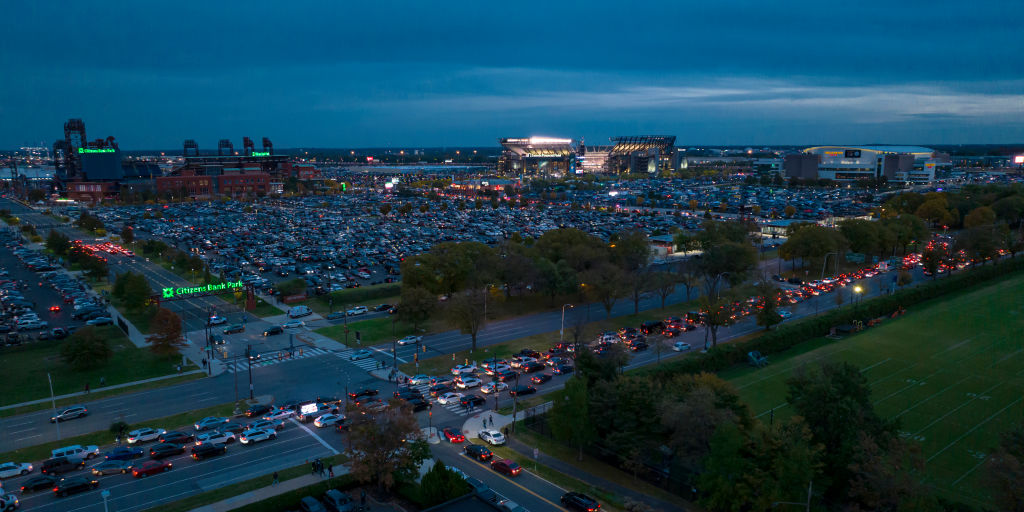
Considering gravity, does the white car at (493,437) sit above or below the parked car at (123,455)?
below

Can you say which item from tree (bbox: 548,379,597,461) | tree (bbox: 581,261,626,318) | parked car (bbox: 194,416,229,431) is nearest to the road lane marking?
parked car (bbox: 194,416,229,431)

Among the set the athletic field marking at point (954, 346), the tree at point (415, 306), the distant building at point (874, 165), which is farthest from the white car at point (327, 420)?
the distant building at point (874, 165)

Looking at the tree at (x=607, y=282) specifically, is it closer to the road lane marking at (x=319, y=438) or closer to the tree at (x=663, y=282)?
the tree at (x=663, y=282)

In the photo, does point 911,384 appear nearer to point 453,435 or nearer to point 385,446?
point 453,435

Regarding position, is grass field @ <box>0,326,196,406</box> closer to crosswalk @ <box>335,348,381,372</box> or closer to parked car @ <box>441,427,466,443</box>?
crosswalk @ <box>335,348,381,372</box>

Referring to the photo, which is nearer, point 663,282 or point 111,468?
point 111,468

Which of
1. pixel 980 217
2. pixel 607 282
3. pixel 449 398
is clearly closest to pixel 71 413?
pixel 449 398
